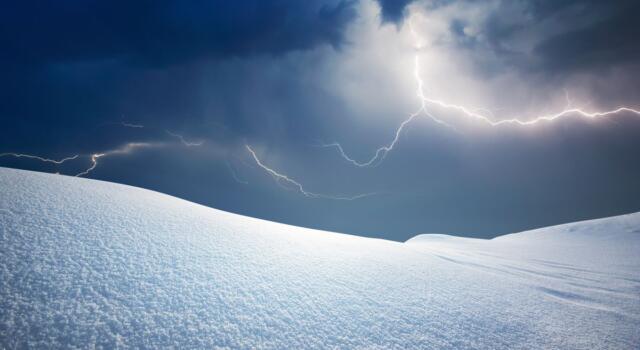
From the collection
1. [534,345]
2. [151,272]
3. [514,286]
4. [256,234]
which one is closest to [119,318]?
[151,272]

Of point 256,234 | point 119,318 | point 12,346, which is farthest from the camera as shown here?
point 256,234

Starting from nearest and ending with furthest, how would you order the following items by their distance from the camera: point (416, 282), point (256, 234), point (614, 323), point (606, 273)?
point (614, 323), point (416, 282), point (256, 234), point (606, 273)

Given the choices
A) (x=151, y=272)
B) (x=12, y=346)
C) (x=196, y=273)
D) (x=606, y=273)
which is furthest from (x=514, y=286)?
(x=12, y=346)

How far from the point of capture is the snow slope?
0.72 meters

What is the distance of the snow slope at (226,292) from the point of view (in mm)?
720

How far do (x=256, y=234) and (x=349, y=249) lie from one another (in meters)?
0.69

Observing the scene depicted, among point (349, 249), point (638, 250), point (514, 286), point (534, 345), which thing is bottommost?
point (534, 345)

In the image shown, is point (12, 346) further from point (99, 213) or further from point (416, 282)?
point (416, 282)

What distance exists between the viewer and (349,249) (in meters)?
1.87

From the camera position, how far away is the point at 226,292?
3.16 ft

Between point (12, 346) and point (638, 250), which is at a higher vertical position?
point (638, 250)

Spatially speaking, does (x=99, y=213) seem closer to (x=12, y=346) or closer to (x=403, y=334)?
(x=12, y=346)

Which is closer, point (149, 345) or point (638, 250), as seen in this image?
point (149, 345)

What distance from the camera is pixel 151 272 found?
0.96 m
